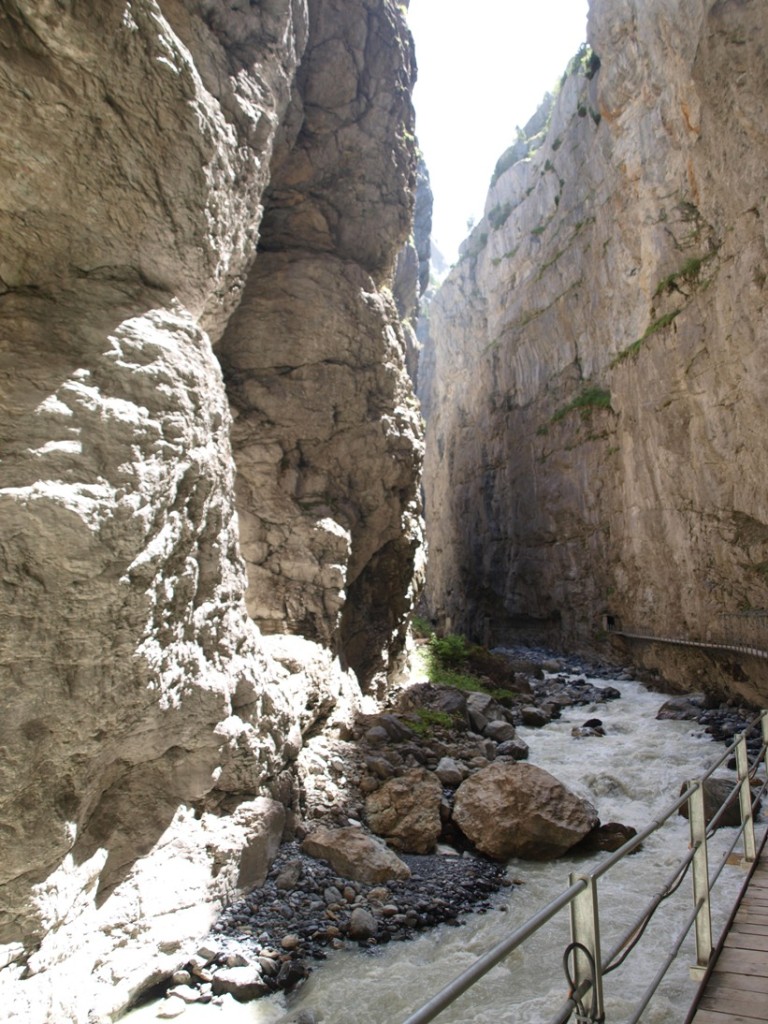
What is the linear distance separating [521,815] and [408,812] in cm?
160

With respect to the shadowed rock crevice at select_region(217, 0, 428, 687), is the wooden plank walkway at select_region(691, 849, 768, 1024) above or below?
below

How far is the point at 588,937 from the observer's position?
2.81m

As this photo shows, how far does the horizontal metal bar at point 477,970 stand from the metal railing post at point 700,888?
190cm

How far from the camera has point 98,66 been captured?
6719 millimetres

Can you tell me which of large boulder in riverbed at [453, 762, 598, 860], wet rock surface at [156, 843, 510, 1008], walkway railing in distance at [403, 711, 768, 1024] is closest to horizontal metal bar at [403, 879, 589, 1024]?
walkway railing in distance at [403, 711, 768, 1024]

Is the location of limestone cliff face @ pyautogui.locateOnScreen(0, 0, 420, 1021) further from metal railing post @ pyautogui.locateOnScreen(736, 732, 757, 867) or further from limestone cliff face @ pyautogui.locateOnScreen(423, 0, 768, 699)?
limestone cliff face @ pyautogui.locateOnScreen(423, 0, 768, 699)

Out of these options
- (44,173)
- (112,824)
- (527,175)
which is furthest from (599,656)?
(527,175)

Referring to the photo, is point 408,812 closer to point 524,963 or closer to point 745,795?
point 524,963

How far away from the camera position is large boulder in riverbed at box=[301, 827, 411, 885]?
318 inches

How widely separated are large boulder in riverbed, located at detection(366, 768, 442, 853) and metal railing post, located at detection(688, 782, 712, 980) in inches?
211

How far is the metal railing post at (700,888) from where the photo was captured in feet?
13.4

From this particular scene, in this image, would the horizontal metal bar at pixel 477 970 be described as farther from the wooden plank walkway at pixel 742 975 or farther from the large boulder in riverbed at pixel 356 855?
the large boulder in riverbed at pixel 356 855

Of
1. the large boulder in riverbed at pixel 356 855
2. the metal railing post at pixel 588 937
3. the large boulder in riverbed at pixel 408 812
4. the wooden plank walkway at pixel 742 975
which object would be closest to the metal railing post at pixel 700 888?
the wooden plank walkway at pixel 742 975

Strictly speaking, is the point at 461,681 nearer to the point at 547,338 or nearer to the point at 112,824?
the point at 112,824
